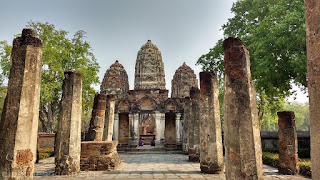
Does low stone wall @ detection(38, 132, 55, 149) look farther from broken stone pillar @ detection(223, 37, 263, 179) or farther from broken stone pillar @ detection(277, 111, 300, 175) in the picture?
Result: broken stone pillar @ detection(223, 37, 263, 179)

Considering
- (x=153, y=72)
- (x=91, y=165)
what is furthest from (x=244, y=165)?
(x=153, y=72)

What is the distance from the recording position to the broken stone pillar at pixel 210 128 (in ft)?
26.0

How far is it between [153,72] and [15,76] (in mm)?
27015

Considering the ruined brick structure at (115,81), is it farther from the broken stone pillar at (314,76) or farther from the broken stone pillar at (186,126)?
the broken stone pillar at (314,76)

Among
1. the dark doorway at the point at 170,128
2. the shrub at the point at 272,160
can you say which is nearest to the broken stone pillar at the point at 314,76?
the shrub at the point at 272,160

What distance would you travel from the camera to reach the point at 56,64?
20.2m

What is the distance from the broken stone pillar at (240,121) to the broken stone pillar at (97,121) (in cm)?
799

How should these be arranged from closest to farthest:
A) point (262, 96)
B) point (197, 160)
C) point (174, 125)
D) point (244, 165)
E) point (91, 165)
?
point (244, 165) < point (91, 165) < point (197, 160) < point (174, 125) < point (262, 96)

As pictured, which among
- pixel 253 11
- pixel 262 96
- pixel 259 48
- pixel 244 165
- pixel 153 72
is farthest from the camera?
pixel 153 72

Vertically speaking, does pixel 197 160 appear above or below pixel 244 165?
below

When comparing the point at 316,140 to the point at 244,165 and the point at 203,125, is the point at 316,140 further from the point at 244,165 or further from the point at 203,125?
the point at 203,125

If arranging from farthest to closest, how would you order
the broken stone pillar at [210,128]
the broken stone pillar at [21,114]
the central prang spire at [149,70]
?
the central prang spire at [149,70]
the broken stone pillar at [210,128]
the broken stone pillar at [21,114]

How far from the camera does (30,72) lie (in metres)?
5.07

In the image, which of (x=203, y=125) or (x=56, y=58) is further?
(x=56, y=58)
